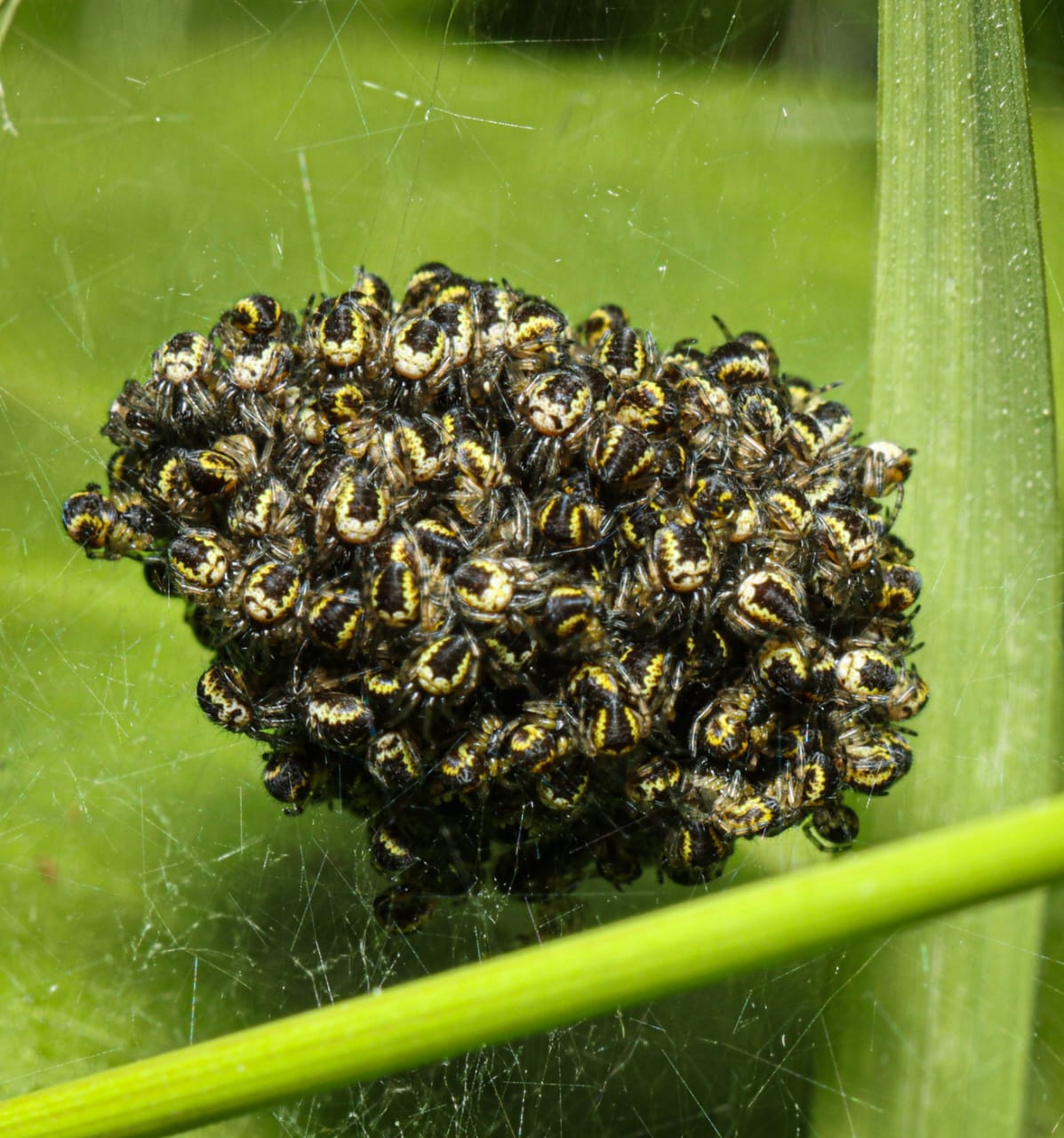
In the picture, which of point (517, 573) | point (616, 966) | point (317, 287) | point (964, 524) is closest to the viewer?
point (616, 966)

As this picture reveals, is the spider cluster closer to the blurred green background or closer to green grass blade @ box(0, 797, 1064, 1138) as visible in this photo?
the blurred green background

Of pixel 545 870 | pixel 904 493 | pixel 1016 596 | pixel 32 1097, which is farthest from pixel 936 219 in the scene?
pixel 32 1097

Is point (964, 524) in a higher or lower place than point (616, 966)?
lower

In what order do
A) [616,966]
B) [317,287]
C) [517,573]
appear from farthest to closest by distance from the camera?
[317,287] < [517,573] < [616,966]

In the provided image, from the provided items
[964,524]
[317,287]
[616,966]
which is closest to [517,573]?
[616,966]

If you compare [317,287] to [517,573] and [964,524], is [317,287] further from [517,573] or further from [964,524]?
[964,524]

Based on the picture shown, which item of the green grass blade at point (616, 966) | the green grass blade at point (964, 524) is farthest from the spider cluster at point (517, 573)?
the green grass blade at point (616, 966)

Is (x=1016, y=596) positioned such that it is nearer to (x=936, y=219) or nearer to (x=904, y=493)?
(x=904, y=493)
